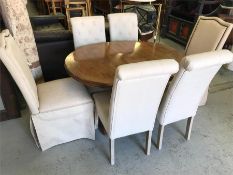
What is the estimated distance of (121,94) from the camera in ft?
4.17

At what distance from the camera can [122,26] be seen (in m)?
2.45

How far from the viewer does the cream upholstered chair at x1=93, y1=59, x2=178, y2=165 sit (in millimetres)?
1159

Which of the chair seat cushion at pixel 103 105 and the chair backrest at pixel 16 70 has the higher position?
the chair backrest at pixel 16 70

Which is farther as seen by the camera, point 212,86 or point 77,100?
point 212,86

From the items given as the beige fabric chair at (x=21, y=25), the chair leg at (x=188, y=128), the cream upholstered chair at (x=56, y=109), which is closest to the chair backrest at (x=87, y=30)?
the beige fabric chair at (x=21, y=25)

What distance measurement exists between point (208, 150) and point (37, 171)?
156 cm

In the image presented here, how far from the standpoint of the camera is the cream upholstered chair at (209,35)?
193cm

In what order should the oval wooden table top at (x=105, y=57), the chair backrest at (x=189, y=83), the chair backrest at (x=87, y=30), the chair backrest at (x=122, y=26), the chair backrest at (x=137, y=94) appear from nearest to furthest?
the chair backrest at (x=137, y=94) → the chair backrest at (x=189, y=83) → the oval wooden table top at (x=105, y=57) → the chair backrest at (x=87, y=30) → the chair backrest at (x=122, y=26)

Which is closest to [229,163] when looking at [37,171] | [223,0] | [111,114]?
[111,114]

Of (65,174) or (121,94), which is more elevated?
(121,94)

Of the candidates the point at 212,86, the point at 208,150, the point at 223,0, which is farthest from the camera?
the point at 223,0

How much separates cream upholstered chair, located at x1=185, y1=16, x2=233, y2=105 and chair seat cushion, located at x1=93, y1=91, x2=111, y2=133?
45.1 inches

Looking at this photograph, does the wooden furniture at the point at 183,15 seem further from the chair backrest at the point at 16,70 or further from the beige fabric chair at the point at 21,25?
the chair backrest at the point at 16,70

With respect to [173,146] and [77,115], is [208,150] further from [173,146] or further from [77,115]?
[77,115]
